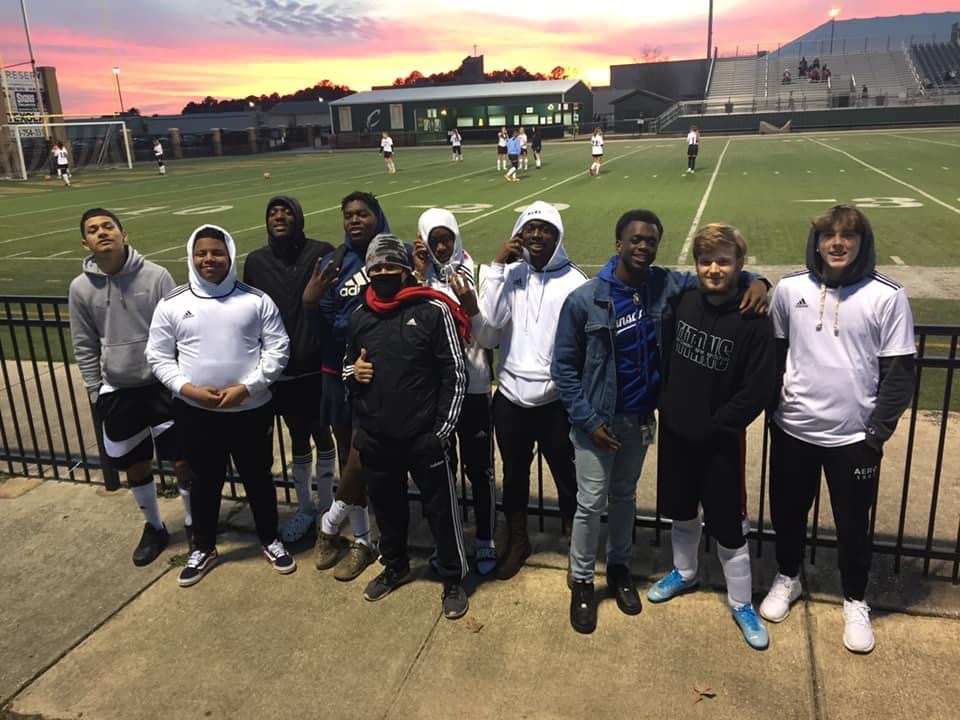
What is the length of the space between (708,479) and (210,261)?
2.63 metres

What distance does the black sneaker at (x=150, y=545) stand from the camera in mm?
4395

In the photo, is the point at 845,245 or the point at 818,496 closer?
the point at 845,245

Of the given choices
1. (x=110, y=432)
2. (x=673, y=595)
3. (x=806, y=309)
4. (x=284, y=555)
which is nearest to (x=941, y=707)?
(x=673, y=595)

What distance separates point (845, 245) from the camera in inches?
122

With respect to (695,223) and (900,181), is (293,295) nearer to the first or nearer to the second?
(695,223)

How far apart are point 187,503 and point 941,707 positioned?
12.8ft

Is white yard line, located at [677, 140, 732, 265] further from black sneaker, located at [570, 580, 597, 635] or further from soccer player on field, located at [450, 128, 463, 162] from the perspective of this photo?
soccer player on field, located at [450, 128, 463, 162]

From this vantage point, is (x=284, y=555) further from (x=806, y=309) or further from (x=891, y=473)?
(x=891, y=473)

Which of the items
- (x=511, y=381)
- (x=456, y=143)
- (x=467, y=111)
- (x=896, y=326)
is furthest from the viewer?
(x=467, y=111)

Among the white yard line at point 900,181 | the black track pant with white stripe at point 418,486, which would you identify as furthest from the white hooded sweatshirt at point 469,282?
the white yard line at point 900,181

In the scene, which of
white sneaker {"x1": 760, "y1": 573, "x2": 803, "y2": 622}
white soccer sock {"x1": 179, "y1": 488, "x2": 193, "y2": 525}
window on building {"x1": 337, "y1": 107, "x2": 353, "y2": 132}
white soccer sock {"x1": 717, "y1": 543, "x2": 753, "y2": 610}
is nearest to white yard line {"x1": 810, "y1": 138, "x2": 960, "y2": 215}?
white sneaker {"x1": 760, "y1": 573, "x2": 803, "y2": 622}

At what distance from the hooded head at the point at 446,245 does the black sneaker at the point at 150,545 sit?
2344 millimetres

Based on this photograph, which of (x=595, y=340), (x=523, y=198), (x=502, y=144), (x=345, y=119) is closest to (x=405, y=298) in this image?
(x=595, y=340)

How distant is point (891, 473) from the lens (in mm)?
4965
